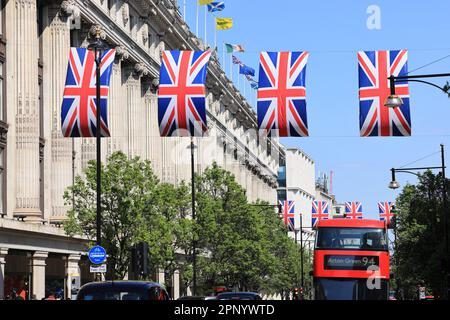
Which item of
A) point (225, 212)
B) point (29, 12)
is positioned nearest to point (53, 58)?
point (29, 12)

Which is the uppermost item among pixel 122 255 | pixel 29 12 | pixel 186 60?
pixel 29 12

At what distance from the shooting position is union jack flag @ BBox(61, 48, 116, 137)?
4178cm

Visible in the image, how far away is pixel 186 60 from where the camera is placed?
4131 cm

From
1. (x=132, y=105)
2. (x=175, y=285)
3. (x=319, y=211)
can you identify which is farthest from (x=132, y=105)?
(x=319, y=211)

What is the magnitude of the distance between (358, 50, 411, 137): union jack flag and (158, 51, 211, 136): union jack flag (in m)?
6.62

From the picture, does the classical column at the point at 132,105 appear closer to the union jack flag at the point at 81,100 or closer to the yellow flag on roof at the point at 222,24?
the yellow flag on roof at the point at 222,24

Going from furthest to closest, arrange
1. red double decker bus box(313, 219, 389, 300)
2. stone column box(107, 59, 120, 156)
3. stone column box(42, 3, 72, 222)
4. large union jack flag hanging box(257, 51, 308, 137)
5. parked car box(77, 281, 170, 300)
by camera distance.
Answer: stone column box(107, 59, 120, 156) → stone column box(42, 3, 72, 222) → red double decker bus box(313, 219, 389, 300) → large union jack flag hanging box(257, 51, 308, 137) → parked car box(77, 281, 170, 300)

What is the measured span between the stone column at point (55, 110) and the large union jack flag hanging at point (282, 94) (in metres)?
19.5

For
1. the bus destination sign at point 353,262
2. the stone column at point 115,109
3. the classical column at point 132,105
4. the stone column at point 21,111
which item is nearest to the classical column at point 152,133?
the classical column at point 132,105

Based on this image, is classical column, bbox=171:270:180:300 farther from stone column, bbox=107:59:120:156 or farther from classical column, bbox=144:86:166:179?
stone column, bbox=107:59:120:156

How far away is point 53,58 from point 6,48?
670 centimetres

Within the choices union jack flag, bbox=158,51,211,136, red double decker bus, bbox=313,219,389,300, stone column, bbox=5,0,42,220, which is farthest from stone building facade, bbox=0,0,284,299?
red double decker bus, bbox=313,219,389,300

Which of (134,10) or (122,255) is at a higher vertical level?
(134,10)
